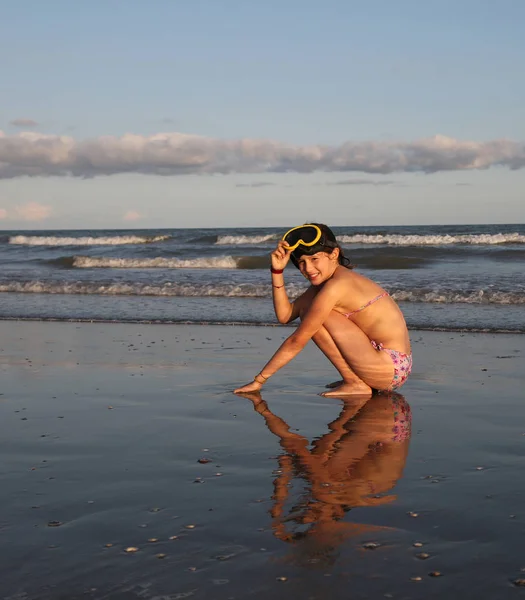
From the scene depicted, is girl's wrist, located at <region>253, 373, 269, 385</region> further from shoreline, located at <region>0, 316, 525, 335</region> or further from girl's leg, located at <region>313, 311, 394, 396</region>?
shoreline, located at <region>0, 316, 525, 335</region>

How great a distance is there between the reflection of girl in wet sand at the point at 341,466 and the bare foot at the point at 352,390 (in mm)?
220

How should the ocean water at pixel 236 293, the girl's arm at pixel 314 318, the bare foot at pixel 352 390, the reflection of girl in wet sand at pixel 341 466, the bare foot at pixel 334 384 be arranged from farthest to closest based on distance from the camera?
1. the ocean water at pixel 236 293
2. the bare foot at pixel 334 384
3. the bare foot at pixel 352 390
4. the girl's arm at pixel 314 318
5. the reflection of girl in wet sand at pixel 341 466

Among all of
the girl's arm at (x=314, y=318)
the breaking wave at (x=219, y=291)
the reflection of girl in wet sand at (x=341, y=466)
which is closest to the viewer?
the reflection of girl in wet sand at (x=341, y=466)

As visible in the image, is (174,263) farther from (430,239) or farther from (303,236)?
(303,236)

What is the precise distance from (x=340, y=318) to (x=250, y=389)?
0.94 m

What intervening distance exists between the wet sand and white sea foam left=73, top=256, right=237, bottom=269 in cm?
1879

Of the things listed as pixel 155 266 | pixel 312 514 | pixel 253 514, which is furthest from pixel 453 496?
pixel 155 266

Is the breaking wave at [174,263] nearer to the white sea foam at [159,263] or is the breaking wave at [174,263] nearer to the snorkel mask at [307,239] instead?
the white sea foam at [159,263]

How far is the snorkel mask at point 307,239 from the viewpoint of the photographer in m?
5.43

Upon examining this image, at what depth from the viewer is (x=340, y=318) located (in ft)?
18.8

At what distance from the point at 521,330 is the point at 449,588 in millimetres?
7963

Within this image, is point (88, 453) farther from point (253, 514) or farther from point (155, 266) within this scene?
point (155, 266)

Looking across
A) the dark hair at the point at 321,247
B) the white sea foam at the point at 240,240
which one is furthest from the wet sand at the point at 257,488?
the white sea foam at the point at 240,240

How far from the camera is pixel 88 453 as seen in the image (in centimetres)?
425
